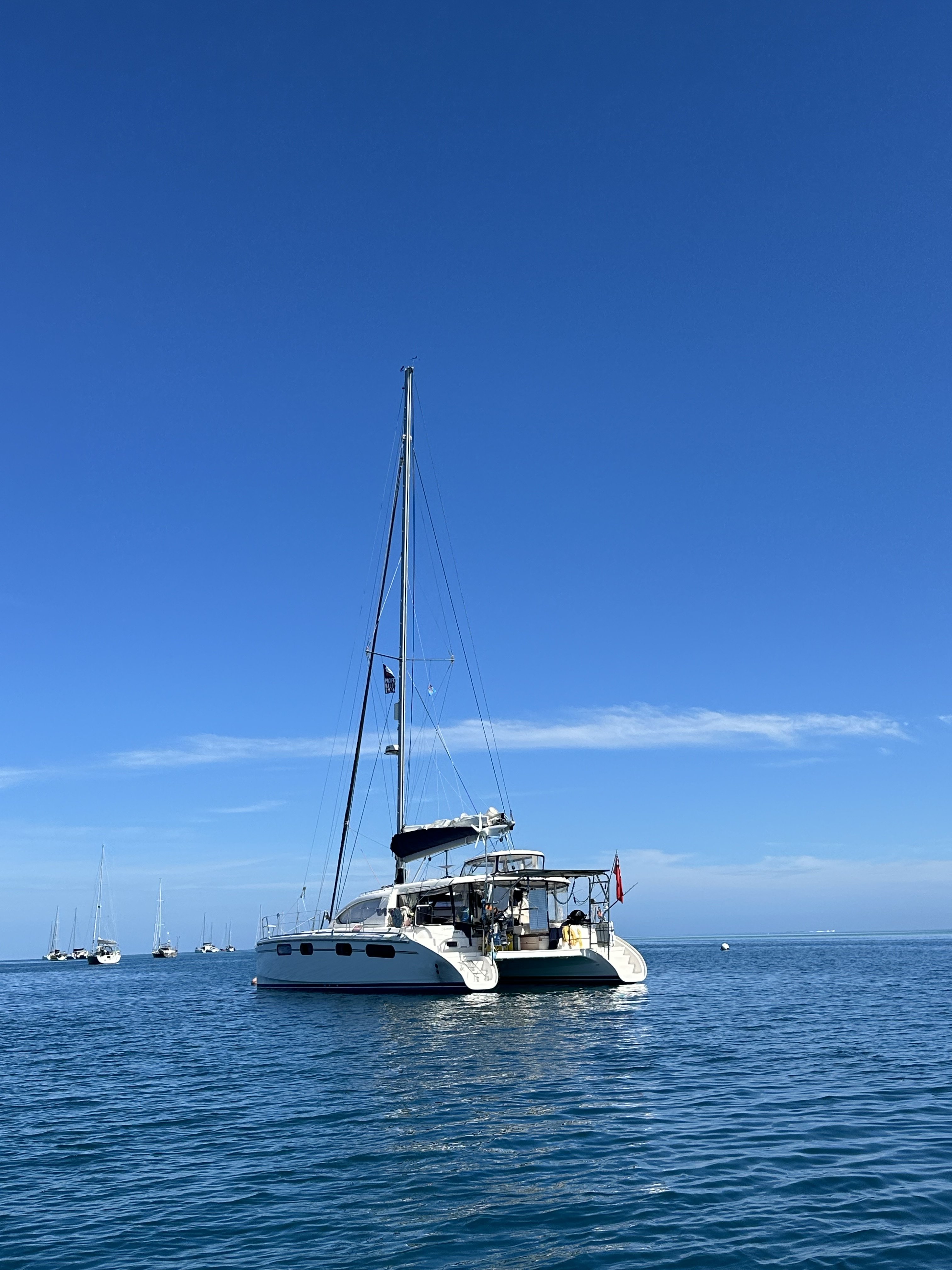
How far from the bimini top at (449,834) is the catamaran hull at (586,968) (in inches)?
181

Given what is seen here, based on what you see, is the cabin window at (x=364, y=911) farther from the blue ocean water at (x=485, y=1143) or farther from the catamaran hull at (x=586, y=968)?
the blue ocean water at (x=485, y=1143)

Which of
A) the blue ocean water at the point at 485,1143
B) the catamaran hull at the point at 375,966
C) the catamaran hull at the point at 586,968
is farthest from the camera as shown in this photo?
the catamaran hull at the point at 586,968

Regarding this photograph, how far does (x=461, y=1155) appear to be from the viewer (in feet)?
42.3

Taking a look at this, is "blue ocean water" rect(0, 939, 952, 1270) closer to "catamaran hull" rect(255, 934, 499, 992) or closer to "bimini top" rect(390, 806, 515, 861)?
"catamaran hull" rect(255, 934, 499, 992)

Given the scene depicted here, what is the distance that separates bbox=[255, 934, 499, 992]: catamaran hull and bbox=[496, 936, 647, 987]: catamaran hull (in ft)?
7.52

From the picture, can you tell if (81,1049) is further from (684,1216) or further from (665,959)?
(665,959)

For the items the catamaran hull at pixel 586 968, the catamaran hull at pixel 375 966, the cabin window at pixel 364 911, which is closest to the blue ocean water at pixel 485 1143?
the catamaran hull at pixel 375 966

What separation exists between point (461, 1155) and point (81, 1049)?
18.7 meters

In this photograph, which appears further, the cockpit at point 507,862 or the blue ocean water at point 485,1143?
the cockpit at point 507,862

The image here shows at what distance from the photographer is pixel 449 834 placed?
127 ft

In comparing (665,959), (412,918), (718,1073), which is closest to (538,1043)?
(718,1073)

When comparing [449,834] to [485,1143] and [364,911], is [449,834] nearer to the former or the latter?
[364,911]

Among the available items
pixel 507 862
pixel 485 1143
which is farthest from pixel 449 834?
pixel 485 1143

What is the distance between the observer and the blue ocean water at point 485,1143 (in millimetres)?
9625
